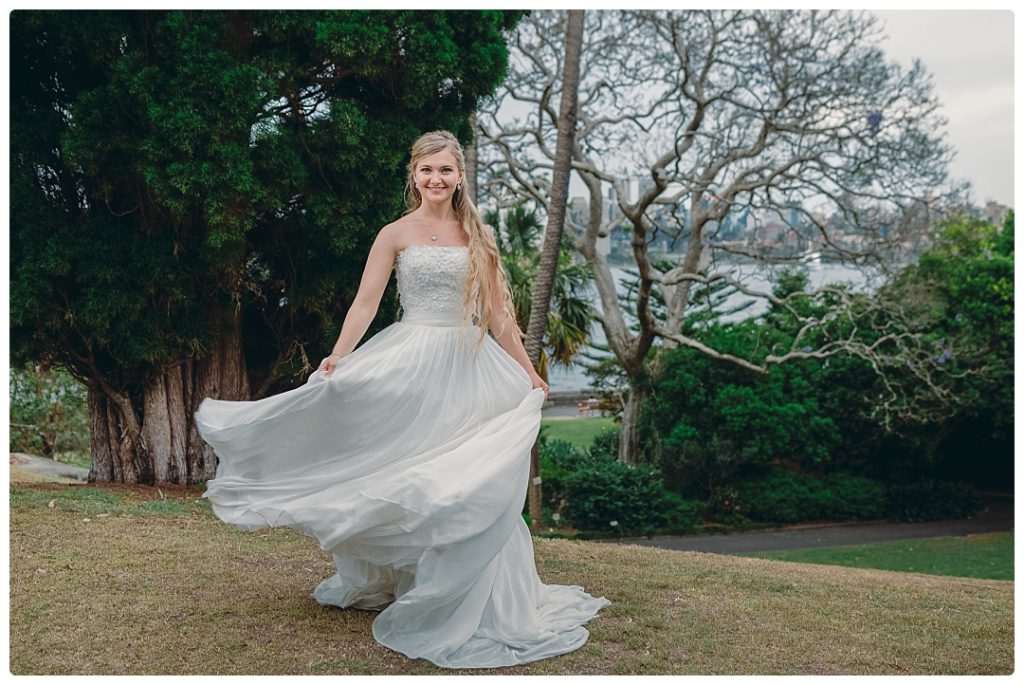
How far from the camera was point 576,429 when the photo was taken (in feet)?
74.6

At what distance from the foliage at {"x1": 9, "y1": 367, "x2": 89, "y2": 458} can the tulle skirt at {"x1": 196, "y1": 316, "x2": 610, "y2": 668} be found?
37.9ft

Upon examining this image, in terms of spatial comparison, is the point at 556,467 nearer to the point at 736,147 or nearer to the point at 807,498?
the point at 807,498

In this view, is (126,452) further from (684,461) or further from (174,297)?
(684,461)

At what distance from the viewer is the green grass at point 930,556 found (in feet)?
36.2

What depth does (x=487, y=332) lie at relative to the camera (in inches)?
166

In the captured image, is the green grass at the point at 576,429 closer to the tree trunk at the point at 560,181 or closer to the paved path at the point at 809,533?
the paved path at the point at 809,533

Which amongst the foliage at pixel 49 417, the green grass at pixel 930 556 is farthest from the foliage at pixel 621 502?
the foliage at pixel 49 417

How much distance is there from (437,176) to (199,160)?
12.9 feet

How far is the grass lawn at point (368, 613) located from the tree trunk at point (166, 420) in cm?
259

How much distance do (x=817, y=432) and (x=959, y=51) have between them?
5.95 metres

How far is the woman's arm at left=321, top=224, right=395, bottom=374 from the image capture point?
4.05 meters

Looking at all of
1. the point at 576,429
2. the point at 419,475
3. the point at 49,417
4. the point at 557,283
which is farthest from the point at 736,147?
the point at 419,475

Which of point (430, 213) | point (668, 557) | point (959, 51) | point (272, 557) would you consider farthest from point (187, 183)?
point (959, 51)

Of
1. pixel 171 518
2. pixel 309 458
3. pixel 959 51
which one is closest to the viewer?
pixel 309 458
